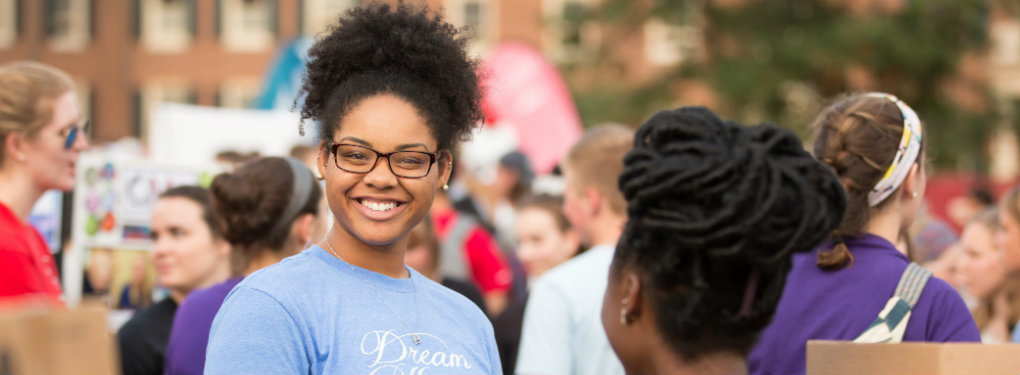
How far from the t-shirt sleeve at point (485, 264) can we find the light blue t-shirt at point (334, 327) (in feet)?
17.3

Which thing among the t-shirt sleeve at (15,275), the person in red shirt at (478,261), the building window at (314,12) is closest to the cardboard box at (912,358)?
the t-shirt sleeve at (15,275)

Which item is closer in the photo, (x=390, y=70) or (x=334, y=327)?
(x=334, y=327)

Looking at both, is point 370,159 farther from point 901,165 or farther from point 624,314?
point 901,165

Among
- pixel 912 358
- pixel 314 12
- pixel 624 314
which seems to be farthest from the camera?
pixel 314 12

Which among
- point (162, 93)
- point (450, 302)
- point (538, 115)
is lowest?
point (162, 93)

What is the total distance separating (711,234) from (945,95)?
26.4 m

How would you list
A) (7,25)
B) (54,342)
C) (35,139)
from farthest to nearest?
(7,25) → (35,139) → (54,342)

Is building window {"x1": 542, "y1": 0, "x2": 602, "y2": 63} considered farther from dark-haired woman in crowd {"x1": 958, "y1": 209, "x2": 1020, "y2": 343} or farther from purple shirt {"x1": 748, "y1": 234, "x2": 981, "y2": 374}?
purple shirt {"x1": 748, "y1": 234, "x2": 981, "y2": 374}

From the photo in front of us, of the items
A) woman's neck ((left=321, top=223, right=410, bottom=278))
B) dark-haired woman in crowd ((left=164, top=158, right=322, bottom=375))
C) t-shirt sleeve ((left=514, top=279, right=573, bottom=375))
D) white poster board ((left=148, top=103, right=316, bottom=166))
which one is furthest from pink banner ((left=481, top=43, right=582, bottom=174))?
woman's neck ((left=321, top=223, right=410, bottom=278))

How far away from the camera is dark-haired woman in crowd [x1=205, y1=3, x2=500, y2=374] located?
2080 millimetres

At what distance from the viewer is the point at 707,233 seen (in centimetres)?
186

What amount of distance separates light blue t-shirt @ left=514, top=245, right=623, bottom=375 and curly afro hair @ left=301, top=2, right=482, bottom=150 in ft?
4.04

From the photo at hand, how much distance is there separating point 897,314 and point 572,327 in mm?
1328

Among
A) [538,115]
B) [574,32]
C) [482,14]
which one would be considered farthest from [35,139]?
[482,14]
